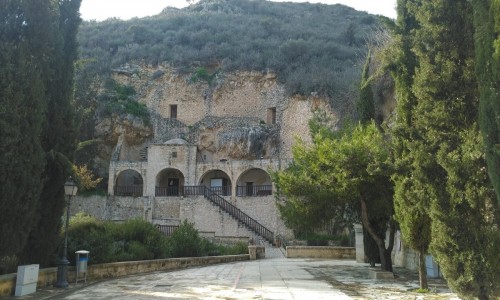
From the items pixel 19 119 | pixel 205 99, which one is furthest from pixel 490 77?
pixel 205 99

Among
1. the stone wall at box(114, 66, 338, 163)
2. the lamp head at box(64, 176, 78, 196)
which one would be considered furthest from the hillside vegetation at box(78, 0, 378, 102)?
the lamp head at box(64, 176, 78, 196)

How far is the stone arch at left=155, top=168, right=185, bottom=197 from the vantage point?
3180 centimetres

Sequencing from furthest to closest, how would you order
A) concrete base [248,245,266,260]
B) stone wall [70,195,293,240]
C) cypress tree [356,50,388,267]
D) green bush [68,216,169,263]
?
stone wall [70,195,293,240] < concrete base [248,245,266,260] < cypress tree [356,50,388,267] < green bush [68,216,169,263]

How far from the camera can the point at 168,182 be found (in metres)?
35.9

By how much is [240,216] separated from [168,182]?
10556mm

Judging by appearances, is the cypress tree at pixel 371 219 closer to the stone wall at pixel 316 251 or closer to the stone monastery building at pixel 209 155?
the stone wall at pixel 316 251

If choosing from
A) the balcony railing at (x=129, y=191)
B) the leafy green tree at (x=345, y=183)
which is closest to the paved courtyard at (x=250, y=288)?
the leafy green tree at (x=345, y=183)

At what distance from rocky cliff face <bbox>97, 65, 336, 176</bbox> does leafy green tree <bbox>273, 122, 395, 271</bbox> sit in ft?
61.1

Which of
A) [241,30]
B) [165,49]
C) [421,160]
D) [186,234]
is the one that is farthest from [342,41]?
[421,160]

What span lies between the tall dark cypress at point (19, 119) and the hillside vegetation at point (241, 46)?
25306mm

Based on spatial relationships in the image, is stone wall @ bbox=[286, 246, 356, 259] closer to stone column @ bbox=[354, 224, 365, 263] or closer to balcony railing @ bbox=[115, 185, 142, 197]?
stone column @ bbox=[354, 224, 365, 263]

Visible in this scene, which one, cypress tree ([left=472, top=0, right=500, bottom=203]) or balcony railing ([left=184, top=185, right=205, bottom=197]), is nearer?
cypress tree ([left=472, top=0, right=500, bottom=203])

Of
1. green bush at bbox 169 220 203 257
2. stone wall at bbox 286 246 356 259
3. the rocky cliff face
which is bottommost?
stone wall at bbox 286 246 356 259

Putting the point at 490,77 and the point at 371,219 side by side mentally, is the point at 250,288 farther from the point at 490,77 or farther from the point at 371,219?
the point at 490,77
